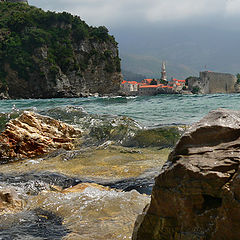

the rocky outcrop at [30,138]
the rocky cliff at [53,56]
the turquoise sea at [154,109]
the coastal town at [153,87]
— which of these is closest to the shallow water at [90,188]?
the rocky outcrop at [30,138]

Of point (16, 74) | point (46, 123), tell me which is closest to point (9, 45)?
point (16, 74)

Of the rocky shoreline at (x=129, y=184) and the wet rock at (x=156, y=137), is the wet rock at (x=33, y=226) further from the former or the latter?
the wet rock at (x=156, y=137)

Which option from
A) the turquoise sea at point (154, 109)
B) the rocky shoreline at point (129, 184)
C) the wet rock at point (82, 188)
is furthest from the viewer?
the turquoise sea at point (154, 109)

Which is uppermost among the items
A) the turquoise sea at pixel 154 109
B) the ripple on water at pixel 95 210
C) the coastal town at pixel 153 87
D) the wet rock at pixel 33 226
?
the coastal town at pixel 153 87

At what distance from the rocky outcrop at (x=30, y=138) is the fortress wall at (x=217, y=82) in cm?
7059

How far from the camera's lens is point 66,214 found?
120 inches

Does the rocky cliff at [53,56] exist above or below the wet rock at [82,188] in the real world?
above

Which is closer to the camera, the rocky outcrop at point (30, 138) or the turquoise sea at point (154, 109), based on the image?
the rocky outcrop at point (30, 138)

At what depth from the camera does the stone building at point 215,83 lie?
74.4 metres

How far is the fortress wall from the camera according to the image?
244ft

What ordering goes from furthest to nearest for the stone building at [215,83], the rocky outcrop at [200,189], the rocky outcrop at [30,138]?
1. the stone building at [215,83]
2. the rocky outcrop at [30,138]
3. the rocky outcrop at [200,189]

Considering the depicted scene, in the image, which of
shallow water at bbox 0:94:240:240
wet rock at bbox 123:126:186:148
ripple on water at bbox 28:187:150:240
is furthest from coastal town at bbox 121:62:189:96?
ripple on water at bbox 28:187:150:240

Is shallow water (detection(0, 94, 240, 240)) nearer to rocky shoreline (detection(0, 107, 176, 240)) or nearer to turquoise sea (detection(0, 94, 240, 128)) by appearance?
rocky shoreline (detection(0, 107, 176, 240))

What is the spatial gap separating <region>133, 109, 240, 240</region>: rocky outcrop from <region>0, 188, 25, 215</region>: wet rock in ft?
5.87
